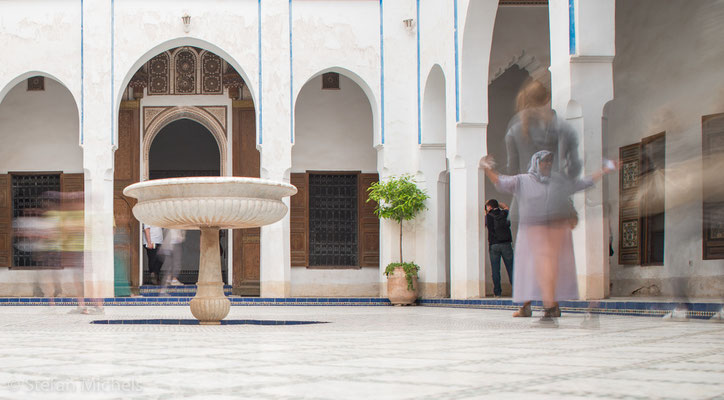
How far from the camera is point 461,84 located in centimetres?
1052

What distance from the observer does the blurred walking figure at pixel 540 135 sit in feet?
16.4

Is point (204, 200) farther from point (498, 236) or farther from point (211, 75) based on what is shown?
point (211, 75)

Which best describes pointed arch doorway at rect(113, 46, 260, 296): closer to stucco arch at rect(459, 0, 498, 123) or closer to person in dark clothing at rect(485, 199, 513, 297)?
person in dark clothing at rect(485, 199, 513, 297)

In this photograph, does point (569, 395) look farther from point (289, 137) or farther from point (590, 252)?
point (289, 137)

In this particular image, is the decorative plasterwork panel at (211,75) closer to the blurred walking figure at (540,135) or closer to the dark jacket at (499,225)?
the dark jacket at (499,225)

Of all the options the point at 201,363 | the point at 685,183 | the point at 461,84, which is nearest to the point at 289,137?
the point at 461,84

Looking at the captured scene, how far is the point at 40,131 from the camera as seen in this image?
14555mm

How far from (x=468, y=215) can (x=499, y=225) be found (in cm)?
50

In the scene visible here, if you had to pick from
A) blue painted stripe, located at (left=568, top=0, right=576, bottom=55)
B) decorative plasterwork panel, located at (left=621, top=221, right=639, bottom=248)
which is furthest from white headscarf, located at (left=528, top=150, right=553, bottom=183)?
decorative plasterwork panel, located at (left=621, top=221, right=639, bottom=248)

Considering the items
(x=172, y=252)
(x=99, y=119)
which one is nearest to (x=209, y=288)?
(x=172, y=252)

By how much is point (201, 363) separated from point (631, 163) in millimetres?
8924

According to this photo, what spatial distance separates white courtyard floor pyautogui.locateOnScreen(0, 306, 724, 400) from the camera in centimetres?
228

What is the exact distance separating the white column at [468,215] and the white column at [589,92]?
3661mm

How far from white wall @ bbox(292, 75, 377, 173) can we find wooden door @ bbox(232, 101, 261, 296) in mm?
721
